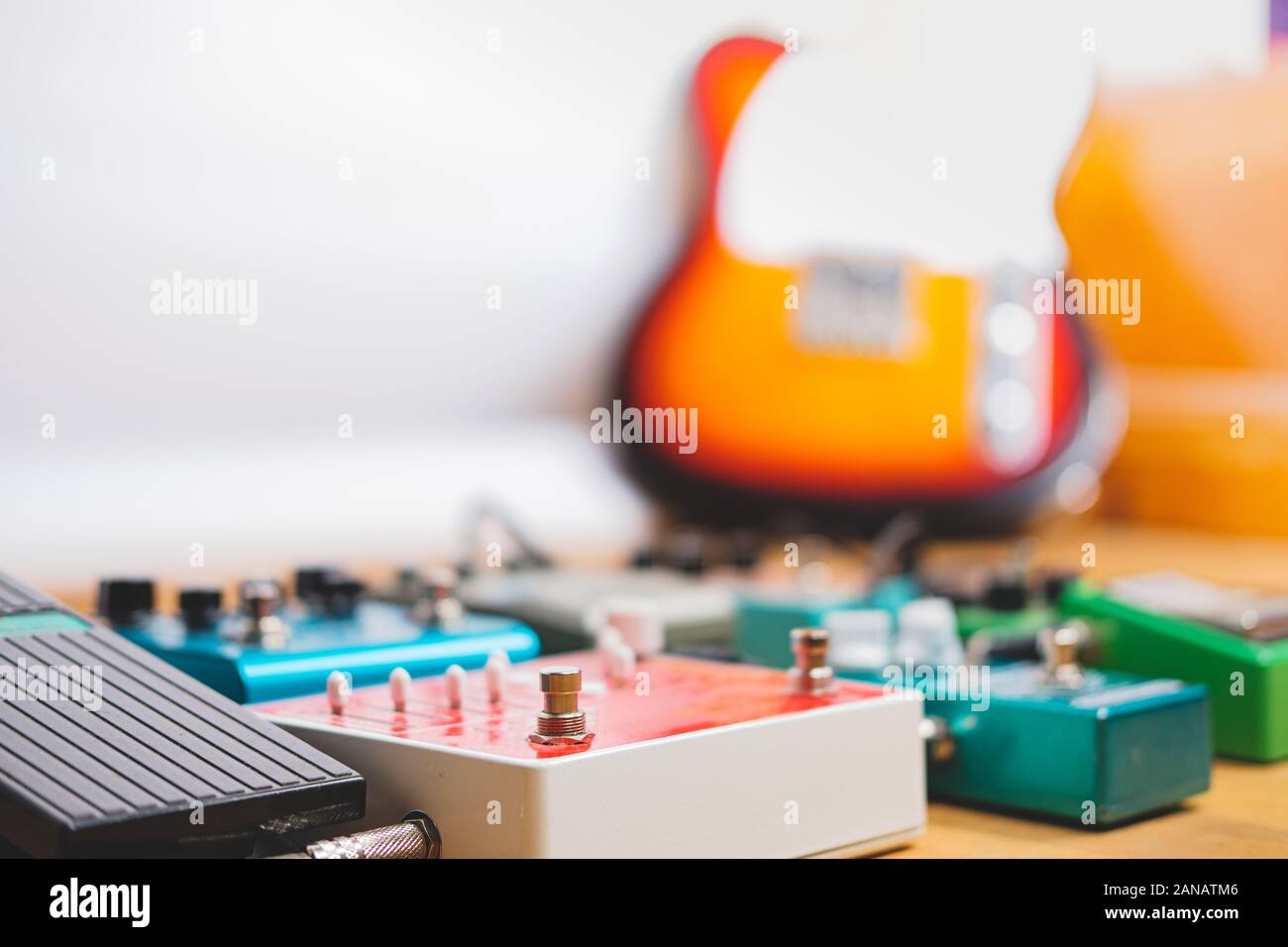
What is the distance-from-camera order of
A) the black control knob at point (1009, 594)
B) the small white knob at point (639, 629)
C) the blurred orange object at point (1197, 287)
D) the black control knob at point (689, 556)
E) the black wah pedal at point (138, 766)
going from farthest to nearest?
the blurred orange object at point (1197, 287) → the black control knob at point (689, 556) → the black control knob at point (1009, 594) → the small white knob at point (639, 629) → the black wah pedal at point (138, 766)

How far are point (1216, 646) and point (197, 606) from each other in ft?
1.94

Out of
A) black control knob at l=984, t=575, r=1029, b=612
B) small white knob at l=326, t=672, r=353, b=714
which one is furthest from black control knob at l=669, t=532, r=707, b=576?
small white knob at l=326, t=672, r=353, b=714

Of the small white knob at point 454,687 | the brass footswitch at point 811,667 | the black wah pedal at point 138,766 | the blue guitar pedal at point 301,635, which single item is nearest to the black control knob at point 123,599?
the blue guitar pedal at point 301,635

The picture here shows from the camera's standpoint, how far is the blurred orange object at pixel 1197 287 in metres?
1.95

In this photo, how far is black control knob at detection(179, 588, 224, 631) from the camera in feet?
2.67

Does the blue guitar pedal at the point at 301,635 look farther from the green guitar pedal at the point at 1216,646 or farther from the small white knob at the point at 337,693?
the green guitar pedal at the point at 1216,646

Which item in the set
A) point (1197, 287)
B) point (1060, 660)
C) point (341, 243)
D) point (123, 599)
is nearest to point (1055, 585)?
point (1060, 660)

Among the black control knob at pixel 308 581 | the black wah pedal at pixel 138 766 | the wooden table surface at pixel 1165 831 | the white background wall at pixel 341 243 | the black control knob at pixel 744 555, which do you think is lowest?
the wooden table surface at pixel 1165 831

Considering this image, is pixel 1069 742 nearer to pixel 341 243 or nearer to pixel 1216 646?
pixel 1216 646

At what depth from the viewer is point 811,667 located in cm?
69

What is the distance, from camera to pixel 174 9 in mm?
1097

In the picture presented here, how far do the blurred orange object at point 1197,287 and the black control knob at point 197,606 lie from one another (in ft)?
4.48

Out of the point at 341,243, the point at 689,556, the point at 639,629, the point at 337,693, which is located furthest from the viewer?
the point at 341,243
